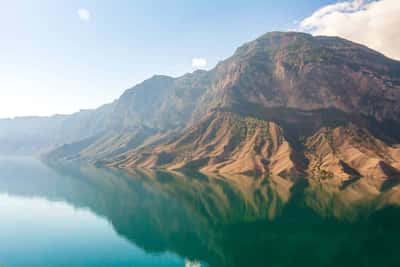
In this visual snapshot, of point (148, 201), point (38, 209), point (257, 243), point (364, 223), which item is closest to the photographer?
point (257, 243)

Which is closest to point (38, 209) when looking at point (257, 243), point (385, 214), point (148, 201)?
point (148, 201)

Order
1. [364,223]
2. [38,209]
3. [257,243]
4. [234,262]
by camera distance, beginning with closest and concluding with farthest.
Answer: [234,262] → [257,243] → [364,223] → [38,209]

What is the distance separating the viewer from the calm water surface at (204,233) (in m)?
93.8

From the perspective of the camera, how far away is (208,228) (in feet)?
429

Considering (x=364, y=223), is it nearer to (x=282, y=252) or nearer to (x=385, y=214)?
(x=385, y=214)

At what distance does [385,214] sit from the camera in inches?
5527

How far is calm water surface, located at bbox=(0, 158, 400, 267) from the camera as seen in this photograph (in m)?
93.8

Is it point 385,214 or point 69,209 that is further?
point 69,209

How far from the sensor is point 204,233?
407 feet

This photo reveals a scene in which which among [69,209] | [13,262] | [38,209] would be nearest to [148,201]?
[69,209]

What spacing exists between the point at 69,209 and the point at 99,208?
1547 centimetres

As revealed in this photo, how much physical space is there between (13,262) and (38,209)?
3606 inches

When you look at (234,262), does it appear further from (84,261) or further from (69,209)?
(69,209)

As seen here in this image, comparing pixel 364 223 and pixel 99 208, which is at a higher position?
pixel 364 223
